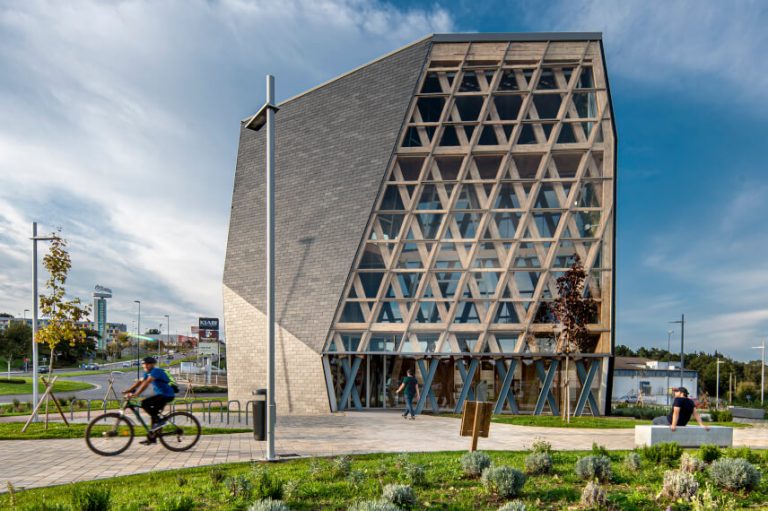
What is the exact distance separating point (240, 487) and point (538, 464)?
16.0 ft

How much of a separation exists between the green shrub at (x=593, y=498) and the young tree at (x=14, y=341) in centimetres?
8675

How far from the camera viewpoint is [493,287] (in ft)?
78.2

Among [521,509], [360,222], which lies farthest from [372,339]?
[521,509]

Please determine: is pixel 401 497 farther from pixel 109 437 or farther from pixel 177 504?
pixel 109 437

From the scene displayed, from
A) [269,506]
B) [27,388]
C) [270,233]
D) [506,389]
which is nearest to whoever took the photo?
[269,506]

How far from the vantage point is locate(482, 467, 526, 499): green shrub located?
6.98m

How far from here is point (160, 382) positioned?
10664mm

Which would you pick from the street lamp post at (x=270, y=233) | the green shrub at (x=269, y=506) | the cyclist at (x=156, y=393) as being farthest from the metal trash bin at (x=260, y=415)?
the green shrub at (x=269, y=506)

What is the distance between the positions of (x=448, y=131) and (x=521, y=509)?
21.3 metres

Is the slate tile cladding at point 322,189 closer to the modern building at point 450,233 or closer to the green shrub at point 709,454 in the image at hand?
the modern building at point 450,233

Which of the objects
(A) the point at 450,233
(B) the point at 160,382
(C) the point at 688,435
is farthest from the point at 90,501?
(A) the point at 450,233

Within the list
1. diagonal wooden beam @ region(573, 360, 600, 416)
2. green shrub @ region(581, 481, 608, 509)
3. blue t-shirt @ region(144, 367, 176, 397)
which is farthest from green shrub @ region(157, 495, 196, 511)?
diagonal wooden beam @ region(573, 360, 600, 416)

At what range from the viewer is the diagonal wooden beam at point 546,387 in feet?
77.4

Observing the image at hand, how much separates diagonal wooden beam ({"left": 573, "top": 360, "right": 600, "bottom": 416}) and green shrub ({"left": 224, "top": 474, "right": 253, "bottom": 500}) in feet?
66.3
